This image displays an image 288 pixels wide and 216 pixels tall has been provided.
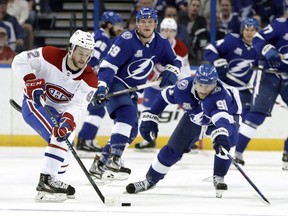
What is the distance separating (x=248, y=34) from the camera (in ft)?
25.0

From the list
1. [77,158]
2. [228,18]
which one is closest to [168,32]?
[228,18]

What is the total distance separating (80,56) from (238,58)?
8.94 ft

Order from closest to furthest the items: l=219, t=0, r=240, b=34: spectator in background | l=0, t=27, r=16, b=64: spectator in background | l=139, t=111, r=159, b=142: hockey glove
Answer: l=139, t=111, r=159, b=142: hockey glove, l=0, t=27, r=16, b=64: spectator in background, l=219, t=0, r=240, b=34: spectator in background

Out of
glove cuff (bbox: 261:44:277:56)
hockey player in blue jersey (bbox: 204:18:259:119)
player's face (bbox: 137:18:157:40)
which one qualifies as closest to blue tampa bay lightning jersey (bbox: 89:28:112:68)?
hockey player in blue jersey (bbox: 204:18:259:119)

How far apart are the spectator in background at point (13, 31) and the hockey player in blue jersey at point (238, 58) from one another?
1.88m

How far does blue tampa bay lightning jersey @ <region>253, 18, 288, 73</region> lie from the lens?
7062mm

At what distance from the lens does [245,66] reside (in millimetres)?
7695

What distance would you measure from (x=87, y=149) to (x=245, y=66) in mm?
1501

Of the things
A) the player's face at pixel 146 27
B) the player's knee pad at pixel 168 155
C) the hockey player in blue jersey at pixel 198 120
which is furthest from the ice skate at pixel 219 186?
the player's face at pixel 146 27

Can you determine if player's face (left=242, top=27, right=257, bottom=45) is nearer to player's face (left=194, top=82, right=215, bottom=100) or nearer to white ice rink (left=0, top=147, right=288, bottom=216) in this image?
white ice rink (left=0, top=147, right=288, bottom=216)

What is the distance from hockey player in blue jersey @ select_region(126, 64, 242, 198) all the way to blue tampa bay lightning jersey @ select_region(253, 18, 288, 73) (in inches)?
66.3

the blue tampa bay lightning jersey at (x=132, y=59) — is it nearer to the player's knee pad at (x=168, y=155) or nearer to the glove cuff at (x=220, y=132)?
the player's knee pad at (x=168, y=155)

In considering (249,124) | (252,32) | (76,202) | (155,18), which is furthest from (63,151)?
(252,32)

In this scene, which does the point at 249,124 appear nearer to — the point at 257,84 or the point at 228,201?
the point at 257,84
